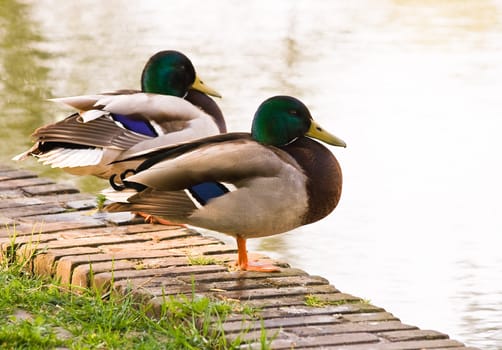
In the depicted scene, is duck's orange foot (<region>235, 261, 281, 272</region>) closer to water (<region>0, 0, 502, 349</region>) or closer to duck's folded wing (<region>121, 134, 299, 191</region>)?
duck's folded wing (<region>121, 134, 299, 191</region>)

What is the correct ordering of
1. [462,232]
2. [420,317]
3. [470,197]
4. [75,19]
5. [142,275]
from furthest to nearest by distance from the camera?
[75,19] → [470,197] → [462,232] → [420,317] → [142,275]

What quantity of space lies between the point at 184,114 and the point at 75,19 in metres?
7.14

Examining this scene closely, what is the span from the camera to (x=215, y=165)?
474 centimetres

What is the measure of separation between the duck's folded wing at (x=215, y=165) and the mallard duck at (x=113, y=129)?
0.92 meters

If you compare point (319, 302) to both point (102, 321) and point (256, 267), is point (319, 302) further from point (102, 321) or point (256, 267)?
point (102, 321)

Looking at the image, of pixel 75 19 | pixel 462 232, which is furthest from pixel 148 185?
pixel 75 19

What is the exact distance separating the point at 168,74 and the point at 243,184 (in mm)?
1672

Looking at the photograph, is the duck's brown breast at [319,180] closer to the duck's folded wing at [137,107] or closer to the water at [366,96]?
the water at [366,96]

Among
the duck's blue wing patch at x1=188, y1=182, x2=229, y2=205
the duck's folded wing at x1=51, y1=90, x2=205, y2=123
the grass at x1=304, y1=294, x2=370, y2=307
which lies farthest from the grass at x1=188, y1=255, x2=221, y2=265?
the duck's folded wing at x1=51, y1=90, x2=205, y2=123

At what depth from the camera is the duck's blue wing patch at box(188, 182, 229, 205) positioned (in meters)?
4.75

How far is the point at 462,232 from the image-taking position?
679 cm

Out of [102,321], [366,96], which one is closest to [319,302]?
[102,321]

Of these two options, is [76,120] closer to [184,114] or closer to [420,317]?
[184,114]

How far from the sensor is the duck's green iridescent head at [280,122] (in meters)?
4.95
